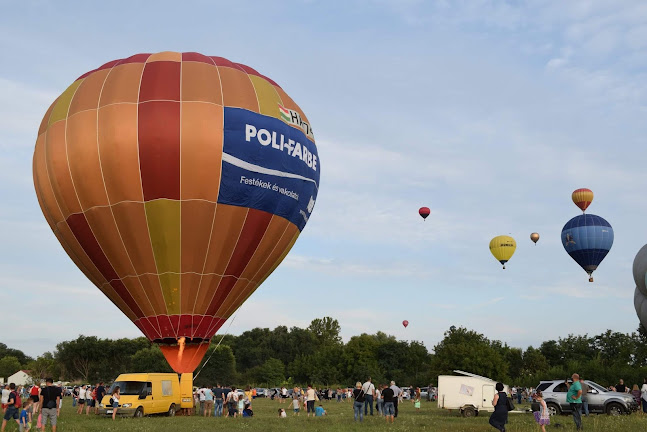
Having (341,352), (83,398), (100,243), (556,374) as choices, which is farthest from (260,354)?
(100,243)

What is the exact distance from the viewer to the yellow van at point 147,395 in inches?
1071

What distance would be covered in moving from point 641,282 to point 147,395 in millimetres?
29255

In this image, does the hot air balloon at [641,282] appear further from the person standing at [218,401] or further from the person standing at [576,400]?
the person standing at [218,401]

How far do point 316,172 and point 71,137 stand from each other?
428 inches

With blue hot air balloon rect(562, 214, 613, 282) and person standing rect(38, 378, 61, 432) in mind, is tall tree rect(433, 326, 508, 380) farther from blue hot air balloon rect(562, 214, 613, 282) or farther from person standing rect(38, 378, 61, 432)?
person standing rect(38, 378, 61, 432)

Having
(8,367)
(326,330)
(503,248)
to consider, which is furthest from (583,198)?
(8,367)

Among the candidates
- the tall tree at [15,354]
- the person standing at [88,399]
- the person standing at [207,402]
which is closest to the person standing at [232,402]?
the person standing at [207,402]

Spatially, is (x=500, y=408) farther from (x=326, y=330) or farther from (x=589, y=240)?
(x=326, y=330)

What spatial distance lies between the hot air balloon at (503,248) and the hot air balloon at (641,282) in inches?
789

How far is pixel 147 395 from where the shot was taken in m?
27.8

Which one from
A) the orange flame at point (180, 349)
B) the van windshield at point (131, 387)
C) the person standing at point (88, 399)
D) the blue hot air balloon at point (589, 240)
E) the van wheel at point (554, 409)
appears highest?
the blue hot air balloon at point (589, 240)

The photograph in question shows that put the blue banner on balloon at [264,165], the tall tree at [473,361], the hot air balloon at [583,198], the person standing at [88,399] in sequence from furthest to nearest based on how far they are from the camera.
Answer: the tall tree at [473,361], the hot air balloon at [583,198], the person standing at [88,399], the blue banner on balloon at [264,165]

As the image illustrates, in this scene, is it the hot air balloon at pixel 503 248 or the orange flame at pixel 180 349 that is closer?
the orange flame at pixel 180 349

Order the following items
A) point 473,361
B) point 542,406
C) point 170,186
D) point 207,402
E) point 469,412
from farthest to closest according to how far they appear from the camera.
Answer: point 473,361
point 207,402
point 469,412
point 170,186
point 542,406
